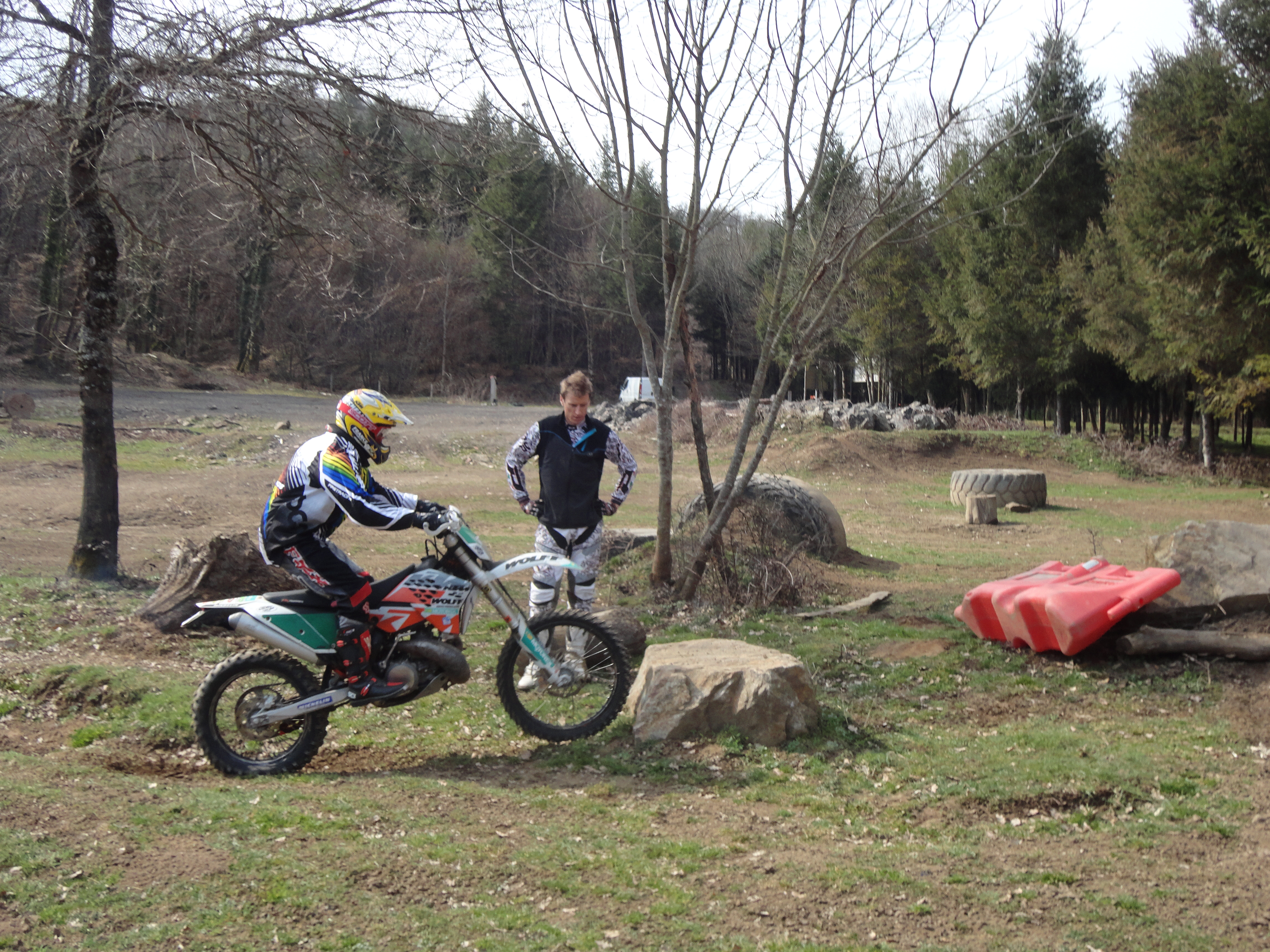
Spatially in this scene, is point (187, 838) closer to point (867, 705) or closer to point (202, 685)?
point (202, 685)

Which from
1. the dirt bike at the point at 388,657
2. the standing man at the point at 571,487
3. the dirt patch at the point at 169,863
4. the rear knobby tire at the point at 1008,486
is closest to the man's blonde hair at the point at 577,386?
the standing man at the point at 571,487

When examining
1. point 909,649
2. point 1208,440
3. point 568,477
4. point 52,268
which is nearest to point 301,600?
point 568,477

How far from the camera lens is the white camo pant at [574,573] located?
23.6ft

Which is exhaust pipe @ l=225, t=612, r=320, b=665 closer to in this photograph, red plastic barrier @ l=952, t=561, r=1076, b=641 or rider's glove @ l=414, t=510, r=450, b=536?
rider's glove @ l=414, t=510, r=450, b=536

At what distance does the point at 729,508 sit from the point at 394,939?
6.38 metres

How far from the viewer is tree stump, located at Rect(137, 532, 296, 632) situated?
8.45m

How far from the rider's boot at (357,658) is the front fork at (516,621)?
2.09ft

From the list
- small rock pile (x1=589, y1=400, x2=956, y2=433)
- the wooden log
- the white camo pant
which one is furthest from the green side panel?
small rock pile (x1=589, y1=400, x2=956, y2=433)

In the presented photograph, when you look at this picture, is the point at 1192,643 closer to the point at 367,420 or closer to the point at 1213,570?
the point at 1213,570

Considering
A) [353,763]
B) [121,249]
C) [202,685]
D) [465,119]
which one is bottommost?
[353,763]

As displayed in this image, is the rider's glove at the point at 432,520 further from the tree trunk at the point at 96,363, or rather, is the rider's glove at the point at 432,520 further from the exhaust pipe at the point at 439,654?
the tree trunk at the point at 96,363

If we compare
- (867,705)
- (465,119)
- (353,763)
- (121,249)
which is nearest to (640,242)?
(465,119)

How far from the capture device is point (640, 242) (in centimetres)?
1502

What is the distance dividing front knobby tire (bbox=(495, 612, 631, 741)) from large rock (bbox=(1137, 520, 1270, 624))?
4.12 meters
